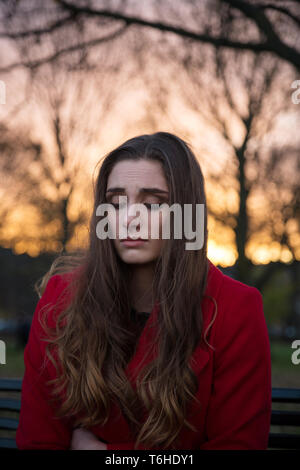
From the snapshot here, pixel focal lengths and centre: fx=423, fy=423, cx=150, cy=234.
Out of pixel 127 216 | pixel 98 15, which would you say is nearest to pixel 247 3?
pixel 98 15

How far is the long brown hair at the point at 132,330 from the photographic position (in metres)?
1.78

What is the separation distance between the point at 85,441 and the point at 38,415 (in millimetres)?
253

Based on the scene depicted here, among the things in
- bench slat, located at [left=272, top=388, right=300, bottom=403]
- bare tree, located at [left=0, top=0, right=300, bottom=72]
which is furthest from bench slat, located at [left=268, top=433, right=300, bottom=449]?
bare tree, located at [left=0, top=0, right=300, bottom=72]

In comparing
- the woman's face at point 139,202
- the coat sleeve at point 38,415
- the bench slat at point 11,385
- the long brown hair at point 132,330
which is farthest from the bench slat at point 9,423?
the woman's face at point 139,202

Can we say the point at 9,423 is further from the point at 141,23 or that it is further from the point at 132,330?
the point at 141,23

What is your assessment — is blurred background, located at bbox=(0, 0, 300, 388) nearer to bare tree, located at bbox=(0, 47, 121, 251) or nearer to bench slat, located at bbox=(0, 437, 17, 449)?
bare tree, located at bbox=(0, 47, 121, 251)

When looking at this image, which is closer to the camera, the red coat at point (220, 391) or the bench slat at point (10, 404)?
the red coat at point (220, 391)

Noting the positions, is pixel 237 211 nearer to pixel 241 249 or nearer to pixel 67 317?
pixel 241 249

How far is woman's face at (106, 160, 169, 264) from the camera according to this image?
1.81 meters

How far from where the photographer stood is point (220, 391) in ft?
5.98

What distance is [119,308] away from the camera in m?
2.00

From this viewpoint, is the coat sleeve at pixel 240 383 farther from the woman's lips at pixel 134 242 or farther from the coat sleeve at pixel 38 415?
the coat sleeve at pixel 38 415
